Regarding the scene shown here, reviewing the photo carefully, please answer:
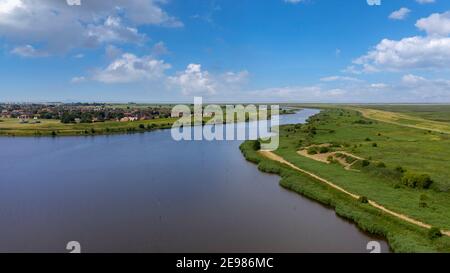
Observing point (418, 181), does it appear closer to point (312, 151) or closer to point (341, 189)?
point (341, 189)

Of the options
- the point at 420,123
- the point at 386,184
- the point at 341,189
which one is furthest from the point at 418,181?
the point at 420,123

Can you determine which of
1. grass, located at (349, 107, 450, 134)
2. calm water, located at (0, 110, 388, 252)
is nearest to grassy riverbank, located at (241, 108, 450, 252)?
calm water, located at (0, 110, 388, 252)

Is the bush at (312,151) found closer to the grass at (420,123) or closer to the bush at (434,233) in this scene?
the bush at (434,233)

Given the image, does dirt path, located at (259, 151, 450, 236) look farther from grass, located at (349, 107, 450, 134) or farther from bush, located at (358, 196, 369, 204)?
grass, located at (349, 107, 450, 134)

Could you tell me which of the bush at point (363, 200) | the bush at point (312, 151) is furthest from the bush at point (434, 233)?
the bush at point (312, 151)
